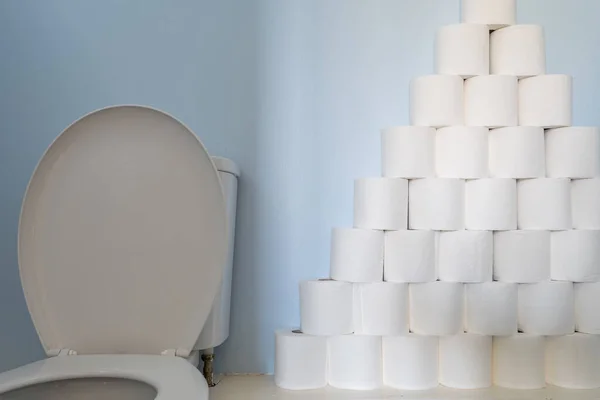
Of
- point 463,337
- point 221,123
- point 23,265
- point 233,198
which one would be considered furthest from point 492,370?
point 23,265

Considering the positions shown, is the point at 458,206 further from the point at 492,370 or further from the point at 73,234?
the point at 73,234

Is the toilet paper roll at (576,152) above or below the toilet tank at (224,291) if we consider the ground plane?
above

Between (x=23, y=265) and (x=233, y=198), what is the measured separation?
0.40 metres

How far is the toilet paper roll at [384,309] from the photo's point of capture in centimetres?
113

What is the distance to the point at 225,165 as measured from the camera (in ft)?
3.84

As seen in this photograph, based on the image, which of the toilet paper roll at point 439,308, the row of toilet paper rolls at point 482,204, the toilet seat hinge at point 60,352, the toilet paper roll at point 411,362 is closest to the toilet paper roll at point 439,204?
the row of toilet paper rolls at point 482,204

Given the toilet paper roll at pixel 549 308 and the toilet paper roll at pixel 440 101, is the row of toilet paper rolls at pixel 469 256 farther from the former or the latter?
the toilet paper roll at pixel 440 101

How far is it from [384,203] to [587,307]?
0.43 meters

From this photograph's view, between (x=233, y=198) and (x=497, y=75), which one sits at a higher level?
(x=497, y=75)

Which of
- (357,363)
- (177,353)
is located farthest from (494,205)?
(177,353)

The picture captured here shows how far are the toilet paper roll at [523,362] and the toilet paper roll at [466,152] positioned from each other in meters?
0.32

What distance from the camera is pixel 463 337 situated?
1125 mm

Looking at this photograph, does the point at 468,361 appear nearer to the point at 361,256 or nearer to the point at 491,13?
the point at 361,256

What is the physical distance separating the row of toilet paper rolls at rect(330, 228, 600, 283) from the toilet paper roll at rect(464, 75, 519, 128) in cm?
21
